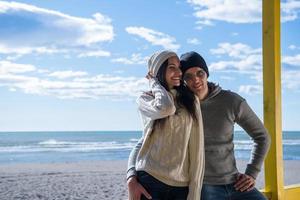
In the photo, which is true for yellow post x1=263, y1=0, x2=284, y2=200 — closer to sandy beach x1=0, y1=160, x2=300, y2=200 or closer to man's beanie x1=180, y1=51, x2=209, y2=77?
sandy beach x1=0, y1=160, x2=300, y2=200

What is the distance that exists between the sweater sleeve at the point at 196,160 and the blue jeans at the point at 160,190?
32 millimetres

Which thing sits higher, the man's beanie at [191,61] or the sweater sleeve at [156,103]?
the man's beanie at [191,61]

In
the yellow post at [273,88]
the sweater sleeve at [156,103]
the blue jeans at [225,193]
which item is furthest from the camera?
the yellow post at [273,88]

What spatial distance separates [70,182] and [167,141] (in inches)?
131

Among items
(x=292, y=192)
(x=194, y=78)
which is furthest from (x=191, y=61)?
(x=292, y=192)

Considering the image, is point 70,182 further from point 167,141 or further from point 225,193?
point 167,141

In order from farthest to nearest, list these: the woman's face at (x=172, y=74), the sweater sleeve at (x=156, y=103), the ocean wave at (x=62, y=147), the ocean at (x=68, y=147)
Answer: the ocean wave at (x=62, y=147), the ocean at (x=68, y=147), the woman's face at (x=172, y=74), the sweater sleeve at (x=156, y=103)

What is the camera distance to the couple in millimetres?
1679

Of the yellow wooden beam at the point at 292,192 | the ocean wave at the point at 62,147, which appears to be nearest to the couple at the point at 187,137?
the yellow wooden beam at the point at 292,192

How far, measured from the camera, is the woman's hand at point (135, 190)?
167 cm

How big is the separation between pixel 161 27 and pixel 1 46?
1448mm

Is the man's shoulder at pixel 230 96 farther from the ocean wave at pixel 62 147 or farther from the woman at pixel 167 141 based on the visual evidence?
the ocean wave at pixel 62 147

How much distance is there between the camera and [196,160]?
174cm

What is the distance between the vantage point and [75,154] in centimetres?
688
